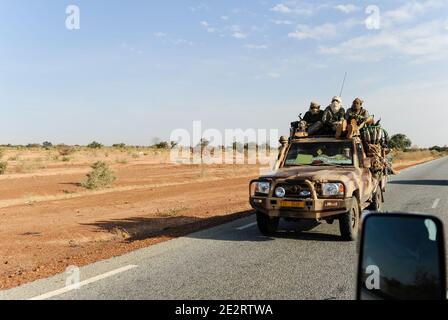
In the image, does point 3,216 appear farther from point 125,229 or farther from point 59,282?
point 59,282

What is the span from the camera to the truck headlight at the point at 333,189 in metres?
8.16

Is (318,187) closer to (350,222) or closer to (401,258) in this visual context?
(350,222)

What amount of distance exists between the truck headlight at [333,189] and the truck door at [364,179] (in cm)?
108

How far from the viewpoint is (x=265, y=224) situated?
9164mm

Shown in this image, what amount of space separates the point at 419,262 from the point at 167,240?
7.18m

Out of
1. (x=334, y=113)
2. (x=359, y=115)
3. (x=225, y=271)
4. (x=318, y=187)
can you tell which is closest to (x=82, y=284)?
(x=225, y=271)

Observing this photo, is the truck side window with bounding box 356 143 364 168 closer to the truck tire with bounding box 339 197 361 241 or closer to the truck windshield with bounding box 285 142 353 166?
the truck windshield with bounding box 285 142 353 166

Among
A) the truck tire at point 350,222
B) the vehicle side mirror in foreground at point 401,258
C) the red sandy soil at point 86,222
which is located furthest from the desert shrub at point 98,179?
the vehicle side mirror in foreground at point 401,258

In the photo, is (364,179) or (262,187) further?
(364,179)

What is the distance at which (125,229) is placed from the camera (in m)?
11.4

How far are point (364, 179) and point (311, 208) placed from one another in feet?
6.60

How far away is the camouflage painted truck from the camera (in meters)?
8.18

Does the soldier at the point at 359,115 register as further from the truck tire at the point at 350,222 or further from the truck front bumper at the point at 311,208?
the truck front bumper at the point at 311,208
